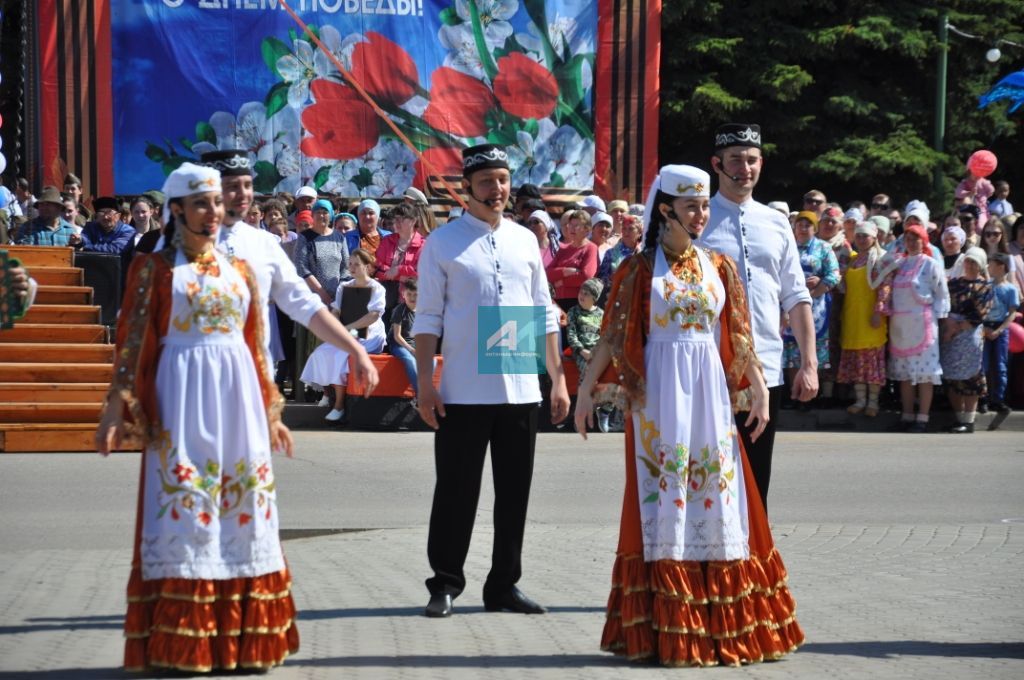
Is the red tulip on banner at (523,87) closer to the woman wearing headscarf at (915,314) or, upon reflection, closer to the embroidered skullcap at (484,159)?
the woman wearing headscarf at (915,314)

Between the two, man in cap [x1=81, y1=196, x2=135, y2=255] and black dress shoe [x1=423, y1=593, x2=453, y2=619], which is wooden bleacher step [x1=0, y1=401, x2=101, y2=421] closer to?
man in cap [x1=81, y1=196, x2=135, y2=255]

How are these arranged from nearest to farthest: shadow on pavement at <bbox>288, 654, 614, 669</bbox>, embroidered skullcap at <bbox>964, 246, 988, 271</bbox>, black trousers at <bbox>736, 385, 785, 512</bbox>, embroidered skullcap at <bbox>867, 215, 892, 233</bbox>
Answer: shadow on pavement at <bbox>288, 654, 614, 669</bbox>
black trousers at <bbox>736, 385, 785, 512</bbox>
embroidered skullcap at <bbox>964, 246, 988, 271</bbox>
embroidered skullcap at <bbox>867, 215, 892, 233</bbox>

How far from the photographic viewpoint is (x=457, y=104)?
64.8ft

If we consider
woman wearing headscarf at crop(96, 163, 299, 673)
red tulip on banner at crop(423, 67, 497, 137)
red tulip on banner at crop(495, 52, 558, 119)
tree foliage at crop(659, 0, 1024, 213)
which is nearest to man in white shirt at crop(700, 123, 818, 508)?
woman wearing headscarf at crop(96, 163, 299, 673)

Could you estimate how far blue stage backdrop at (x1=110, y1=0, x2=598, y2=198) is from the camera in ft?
62.3

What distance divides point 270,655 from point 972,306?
37.6 ft

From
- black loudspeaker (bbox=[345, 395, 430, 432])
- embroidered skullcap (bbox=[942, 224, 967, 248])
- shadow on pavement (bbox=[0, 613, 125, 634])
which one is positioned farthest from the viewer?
embroidered skullcap (bbox=[942, 224, 967, 248])

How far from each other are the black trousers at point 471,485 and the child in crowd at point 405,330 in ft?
23.9

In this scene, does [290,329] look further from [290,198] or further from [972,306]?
[972,306]

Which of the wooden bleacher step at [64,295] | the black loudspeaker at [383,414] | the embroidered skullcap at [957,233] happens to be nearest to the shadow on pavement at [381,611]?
the black loudspeaker at [383,414]

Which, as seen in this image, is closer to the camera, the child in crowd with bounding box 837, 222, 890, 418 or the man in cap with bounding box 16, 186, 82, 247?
the child in crowd with bounding box 837, 222, 890, 418

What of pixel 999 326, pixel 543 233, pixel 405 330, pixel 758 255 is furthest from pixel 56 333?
pixel 999 326

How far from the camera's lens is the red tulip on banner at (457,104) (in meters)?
19.7

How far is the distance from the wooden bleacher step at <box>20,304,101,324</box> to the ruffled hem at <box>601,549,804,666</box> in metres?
9.09
